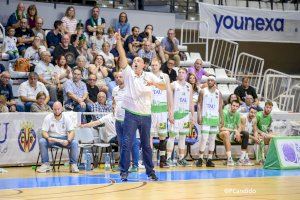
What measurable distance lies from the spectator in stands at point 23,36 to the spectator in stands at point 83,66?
5.54 ft

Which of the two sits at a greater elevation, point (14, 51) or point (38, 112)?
point (14, 51)

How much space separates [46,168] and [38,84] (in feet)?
9.93

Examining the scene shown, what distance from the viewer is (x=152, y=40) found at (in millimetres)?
22969

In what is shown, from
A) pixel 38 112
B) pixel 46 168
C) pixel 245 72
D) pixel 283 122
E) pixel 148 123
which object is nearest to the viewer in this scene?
pixel 148 123

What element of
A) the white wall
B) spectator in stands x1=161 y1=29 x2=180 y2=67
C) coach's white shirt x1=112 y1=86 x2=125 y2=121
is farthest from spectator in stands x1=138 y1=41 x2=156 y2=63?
coach's white shirt x1=112 y1=86 x2=125 y2=121

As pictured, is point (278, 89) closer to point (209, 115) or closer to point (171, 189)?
point (209, 115)

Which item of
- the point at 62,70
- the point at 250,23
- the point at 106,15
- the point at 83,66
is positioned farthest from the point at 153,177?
the point at 250,23

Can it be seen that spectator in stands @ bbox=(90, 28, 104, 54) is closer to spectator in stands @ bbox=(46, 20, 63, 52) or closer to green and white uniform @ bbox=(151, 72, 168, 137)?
spectator in stands @ bbox=(46, 20, 63, 52)

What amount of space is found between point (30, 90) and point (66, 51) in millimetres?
2589

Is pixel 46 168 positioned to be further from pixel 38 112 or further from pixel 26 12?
pixel 26 12

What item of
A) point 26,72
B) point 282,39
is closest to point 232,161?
point 26,72

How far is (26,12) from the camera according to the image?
2177 cm

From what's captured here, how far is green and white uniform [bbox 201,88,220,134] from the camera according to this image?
18.7 m

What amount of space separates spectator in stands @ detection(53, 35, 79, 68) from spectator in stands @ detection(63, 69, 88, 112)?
1.49 meters
